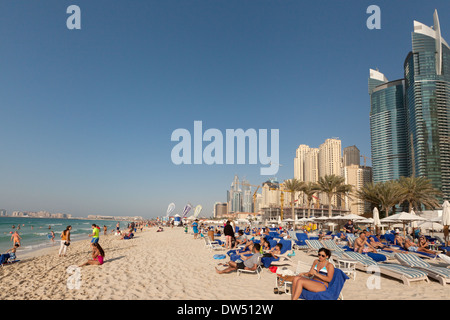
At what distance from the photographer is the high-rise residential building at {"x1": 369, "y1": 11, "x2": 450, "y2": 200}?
8162 cm

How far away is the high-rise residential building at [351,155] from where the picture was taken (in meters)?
163

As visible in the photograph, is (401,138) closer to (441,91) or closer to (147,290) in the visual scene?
(441,91)

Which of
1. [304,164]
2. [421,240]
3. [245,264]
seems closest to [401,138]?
[304,164]

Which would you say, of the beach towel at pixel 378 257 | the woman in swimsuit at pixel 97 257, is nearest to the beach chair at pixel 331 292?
the beach towel at pixel 378 257

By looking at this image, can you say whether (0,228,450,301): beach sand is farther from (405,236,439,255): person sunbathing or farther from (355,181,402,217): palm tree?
(355,181,402,217): palm tree

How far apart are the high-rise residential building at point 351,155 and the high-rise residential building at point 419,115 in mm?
50723

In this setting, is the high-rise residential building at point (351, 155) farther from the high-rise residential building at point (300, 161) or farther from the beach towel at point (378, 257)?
the beach towel at point (378, 257)

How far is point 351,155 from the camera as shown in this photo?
163250 millimetres

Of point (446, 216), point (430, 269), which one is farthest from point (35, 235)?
point (446, 216)

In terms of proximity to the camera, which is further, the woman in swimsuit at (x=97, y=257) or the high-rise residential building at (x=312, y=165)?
the high-rise residential building at (x=312, y=165)

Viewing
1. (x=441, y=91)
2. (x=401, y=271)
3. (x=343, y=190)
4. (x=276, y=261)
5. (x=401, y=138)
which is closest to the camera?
(x=401, y=271)

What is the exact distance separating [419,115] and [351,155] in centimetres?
8057
